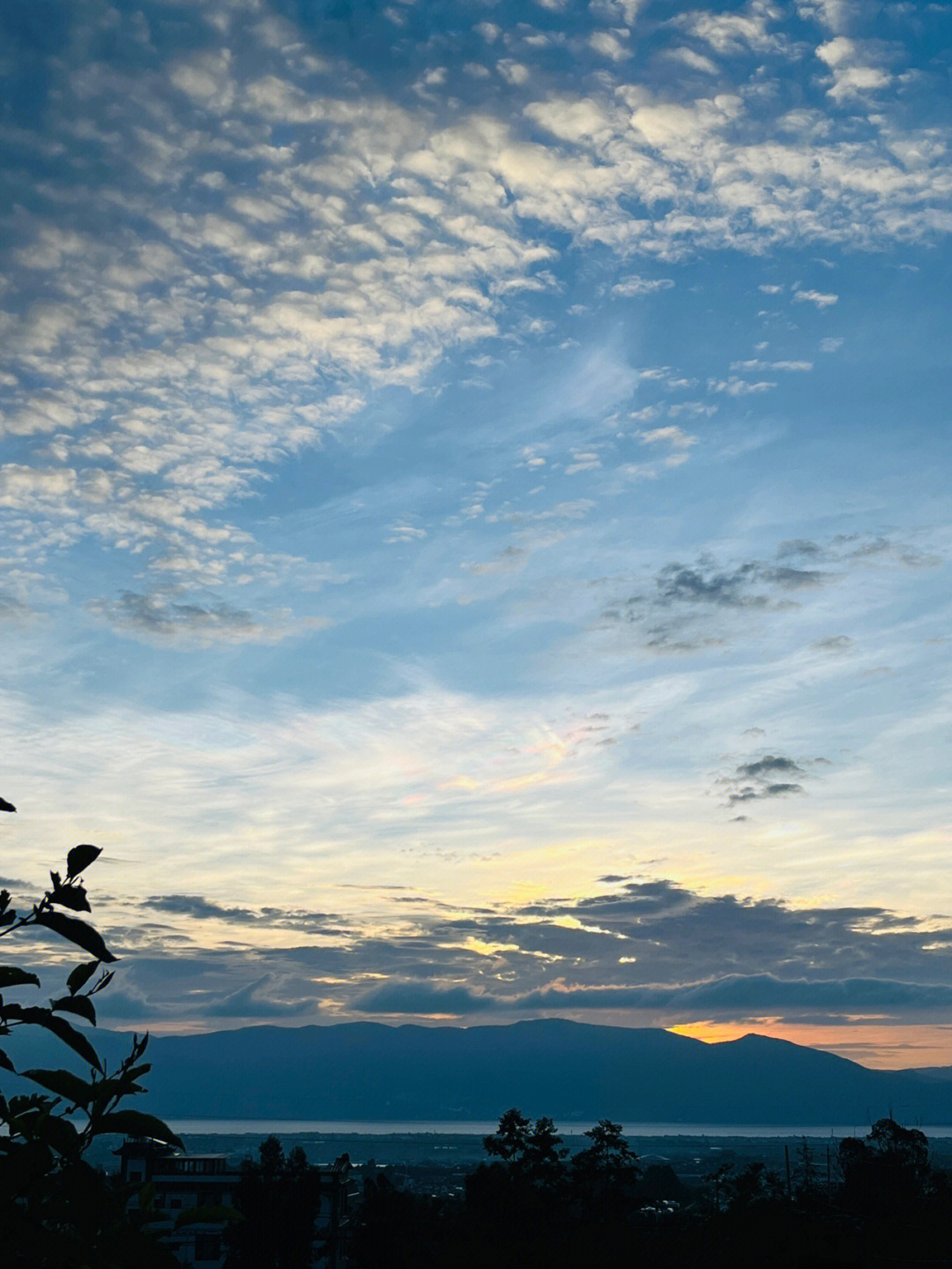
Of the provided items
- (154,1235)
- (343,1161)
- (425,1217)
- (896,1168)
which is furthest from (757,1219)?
(154,1235)

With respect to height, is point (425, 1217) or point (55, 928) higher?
point (55, 928)

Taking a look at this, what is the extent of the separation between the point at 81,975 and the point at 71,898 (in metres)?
0.36

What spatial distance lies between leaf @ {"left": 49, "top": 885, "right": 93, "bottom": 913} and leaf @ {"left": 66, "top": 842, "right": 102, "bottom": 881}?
1.9 inches

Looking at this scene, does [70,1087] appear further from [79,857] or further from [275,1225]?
[275,1225]

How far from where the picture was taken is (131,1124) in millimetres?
3297

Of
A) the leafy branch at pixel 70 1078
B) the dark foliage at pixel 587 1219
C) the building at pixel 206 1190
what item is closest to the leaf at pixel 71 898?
the leafy branch at pixel 70 1078

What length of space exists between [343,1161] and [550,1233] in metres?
39.0

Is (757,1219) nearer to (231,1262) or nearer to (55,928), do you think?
(231,1262)

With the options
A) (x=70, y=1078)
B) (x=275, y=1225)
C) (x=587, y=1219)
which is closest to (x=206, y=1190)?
(x=275, y=1225)

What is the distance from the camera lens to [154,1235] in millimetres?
3553

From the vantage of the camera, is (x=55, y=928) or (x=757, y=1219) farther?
(x=757, y=1219)

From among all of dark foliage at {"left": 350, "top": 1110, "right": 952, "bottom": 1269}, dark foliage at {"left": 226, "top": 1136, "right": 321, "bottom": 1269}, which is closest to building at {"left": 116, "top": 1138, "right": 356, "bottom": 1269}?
dark foliage at {"left": 226, "top": 1136, "right": 321, "bottom": 1269}

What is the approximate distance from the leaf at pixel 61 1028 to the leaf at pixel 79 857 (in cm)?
40

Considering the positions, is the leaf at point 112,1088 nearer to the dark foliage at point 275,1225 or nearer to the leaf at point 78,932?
the leaf at point 78,932
